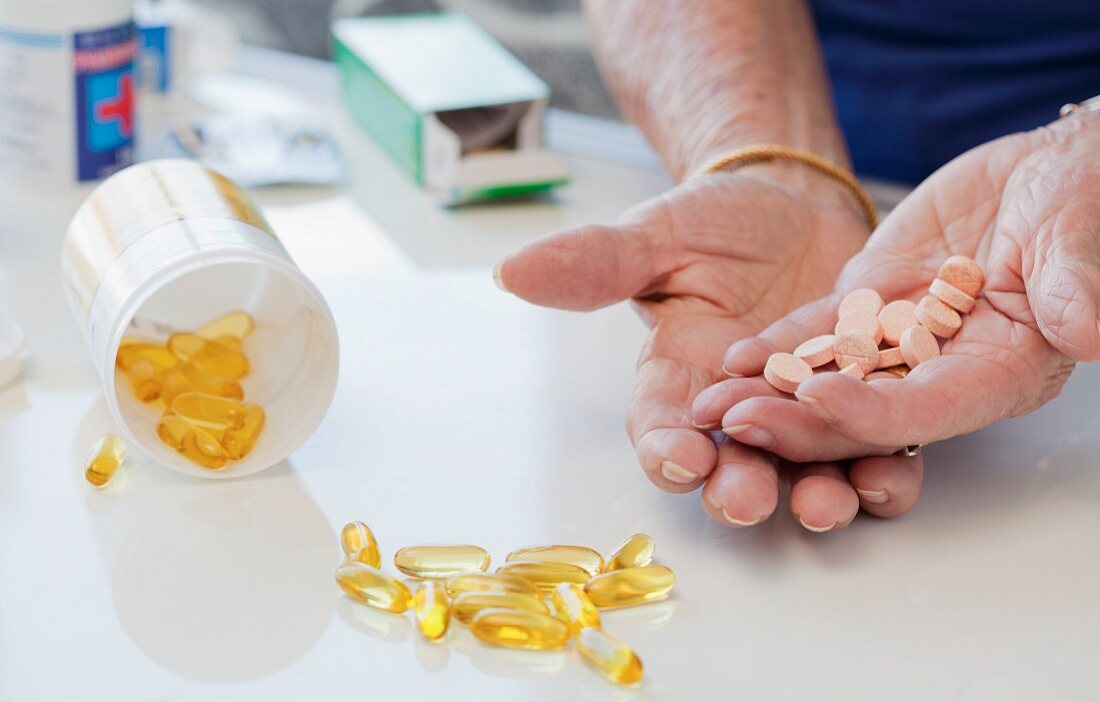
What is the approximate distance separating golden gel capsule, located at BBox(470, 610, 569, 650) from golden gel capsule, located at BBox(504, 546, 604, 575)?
57 millimetres

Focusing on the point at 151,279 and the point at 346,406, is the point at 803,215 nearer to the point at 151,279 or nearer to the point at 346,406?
the point at 346,406

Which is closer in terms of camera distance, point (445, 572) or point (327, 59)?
point (445, 572)

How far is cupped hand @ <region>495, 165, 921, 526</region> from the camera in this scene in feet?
2.48

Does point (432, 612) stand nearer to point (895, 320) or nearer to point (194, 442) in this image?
point (194, 442)

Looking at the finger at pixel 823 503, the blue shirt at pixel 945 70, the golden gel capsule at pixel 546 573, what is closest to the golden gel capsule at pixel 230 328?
the golden gel capsule at pixel 546 573

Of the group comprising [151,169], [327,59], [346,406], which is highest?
[151,169]

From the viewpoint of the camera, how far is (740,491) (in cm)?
74

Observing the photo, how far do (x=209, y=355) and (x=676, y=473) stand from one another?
37 cm

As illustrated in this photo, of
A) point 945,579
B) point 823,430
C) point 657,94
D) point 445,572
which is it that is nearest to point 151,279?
point 445,572

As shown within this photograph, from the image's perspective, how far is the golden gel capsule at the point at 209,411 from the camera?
2.73ft

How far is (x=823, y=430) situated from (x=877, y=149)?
76 cm

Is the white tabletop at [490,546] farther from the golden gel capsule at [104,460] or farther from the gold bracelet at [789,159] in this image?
the gold bracelet at [789,159]

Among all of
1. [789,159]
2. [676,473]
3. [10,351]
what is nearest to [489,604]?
[676,473]

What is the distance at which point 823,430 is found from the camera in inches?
30.1
